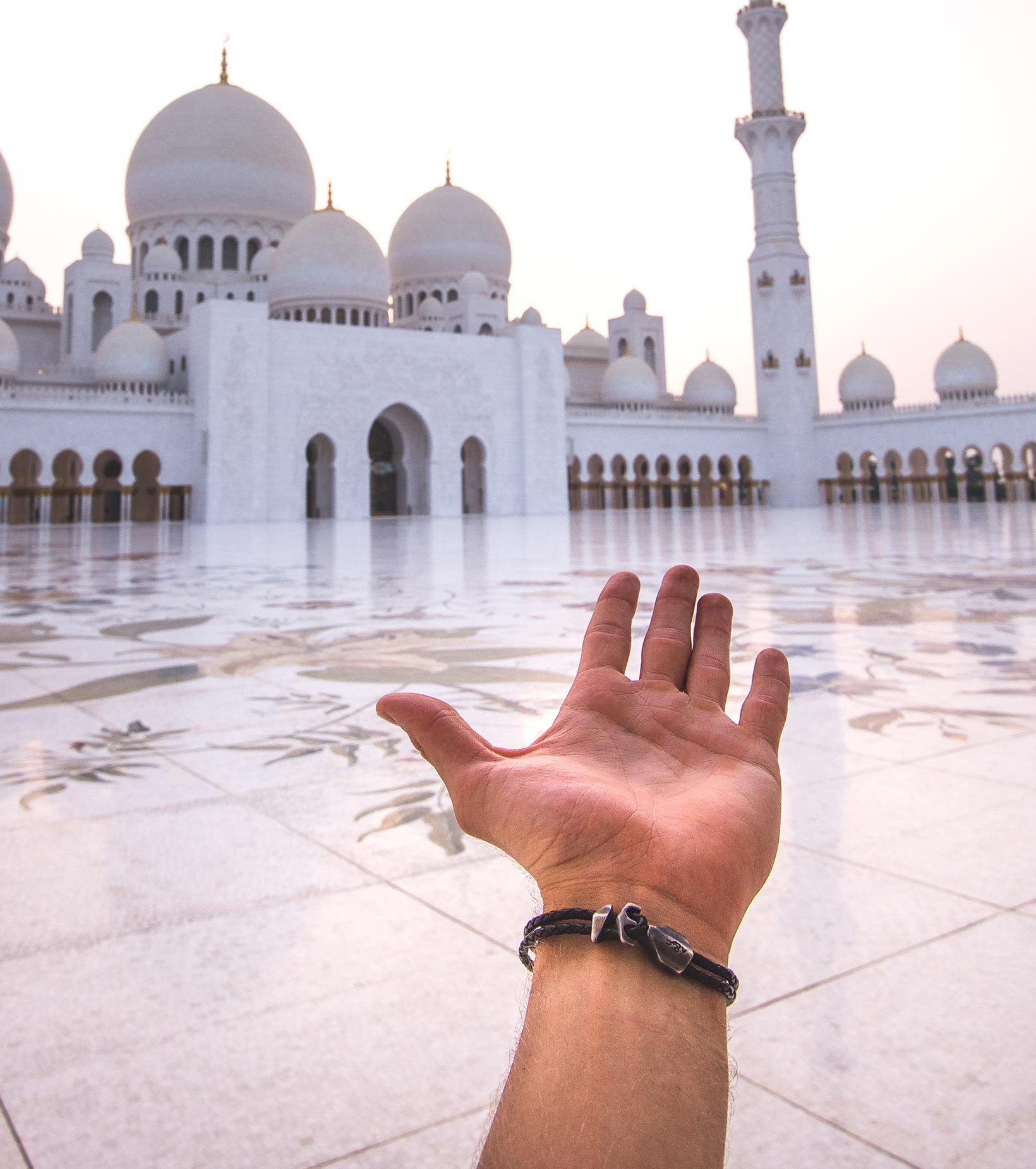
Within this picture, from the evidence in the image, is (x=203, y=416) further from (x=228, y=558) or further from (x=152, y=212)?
(x=228, y=558)

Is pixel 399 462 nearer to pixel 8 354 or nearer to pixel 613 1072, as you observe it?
pixel 8 354

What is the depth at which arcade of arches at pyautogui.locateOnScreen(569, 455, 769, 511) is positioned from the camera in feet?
73.2

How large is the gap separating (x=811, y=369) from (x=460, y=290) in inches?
327

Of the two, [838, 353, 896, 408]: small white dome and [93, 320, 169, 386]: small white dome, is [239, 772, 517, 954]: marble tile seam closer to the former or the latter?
[93, 320, 169, 386]: small white dome

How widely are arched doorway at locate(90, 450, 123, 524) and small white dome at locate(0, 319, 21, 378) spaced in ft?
7.14

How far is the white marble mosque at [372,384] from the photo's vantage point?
1698cm

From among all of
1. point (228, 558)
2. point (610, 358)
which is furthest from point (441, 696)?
point (610, 358)

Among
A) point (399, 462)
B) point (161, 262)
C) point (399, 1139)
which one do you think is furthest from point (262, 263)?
point (399, 1139)

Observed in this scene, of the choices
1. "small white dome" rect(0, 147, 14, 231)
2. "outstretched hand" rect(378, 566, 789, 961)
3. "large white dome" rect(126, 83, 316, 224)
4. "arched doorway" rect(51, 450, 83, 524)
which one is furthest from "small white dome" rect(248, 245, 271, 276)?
"outstretched hand" rect(378, 566, 789, 961)

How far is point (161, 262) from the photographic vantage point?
A: 1959 centimetres

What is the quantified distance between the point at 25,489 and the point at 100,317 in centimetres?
599

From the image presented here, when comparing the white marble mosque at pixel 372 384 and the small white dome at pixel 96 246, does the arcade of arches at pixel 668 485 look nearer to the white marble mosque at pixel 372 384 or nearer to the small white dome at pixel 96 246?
the white marble mosque at pixel 372 384

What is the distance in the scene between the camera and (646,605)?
3.45 meters

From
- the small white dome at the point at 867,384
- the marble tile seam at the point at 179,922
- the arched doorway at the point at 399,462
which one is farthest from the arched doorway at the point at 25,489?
the small white dome at the point at 867,384
